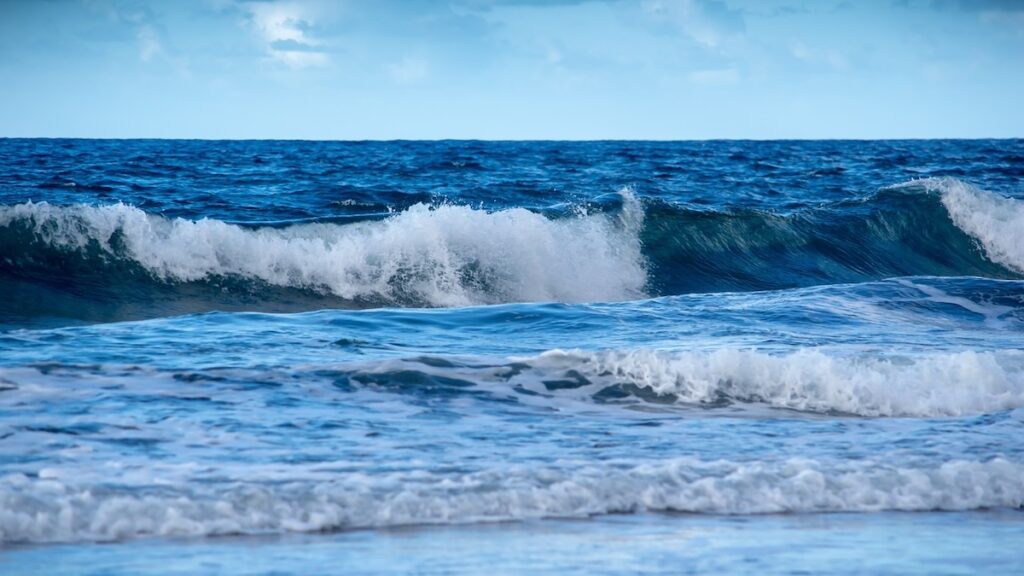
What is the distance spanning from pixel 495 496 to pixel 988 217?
52.1 feet

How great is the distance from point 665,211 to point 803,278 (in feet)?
7.01

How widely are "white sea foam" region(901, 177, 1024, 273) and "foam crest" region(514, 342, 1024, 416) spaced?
11.1 metres

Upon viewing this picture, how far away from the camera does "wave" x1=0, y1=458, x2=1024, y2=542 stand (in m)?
4.23

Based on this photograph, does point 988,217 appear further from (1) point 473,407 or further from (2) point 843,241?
(1) point 473,407

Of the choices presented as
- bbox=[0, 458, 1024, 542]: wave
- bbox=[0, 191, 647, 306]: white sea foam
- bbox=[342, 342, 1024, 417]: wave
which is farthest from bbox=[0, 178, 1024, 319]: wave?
bbox=[0, 458, 1024, 542]: wave

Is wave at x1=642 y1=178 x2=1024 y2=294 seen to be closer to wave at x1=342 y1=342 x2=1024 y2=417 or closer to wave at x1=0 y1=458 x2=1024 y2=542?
wave at x1=342 y1=342 x2=1024 y2=417

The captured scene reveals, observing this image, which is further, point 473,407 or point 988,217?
point 988,217

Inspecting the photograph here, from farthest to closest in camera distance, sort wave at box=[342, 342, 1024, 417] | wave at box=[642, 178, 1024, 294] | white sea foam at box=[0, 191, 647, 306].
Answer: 1. wave at box=[642, 178, 1024, 294]
2. white sea foam at box=[0, 191, 647, 306]
3. wave at box=[342, 342, 1024, 417]

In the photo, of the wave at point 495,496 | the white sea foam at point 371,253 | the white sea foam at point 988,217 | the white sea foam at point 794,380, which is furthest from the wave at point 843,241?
the wave at point 495,496

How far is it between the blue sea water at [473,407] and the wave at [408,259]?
0.04m

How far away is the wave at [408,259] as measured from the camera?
1122 centimetres

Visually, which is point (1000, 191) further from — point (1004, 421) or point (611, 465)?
point (611, 465)

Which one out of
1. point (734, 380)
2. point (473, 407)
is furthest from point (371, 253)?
point (473, 407)

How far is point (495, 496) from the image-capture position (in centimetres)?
468
